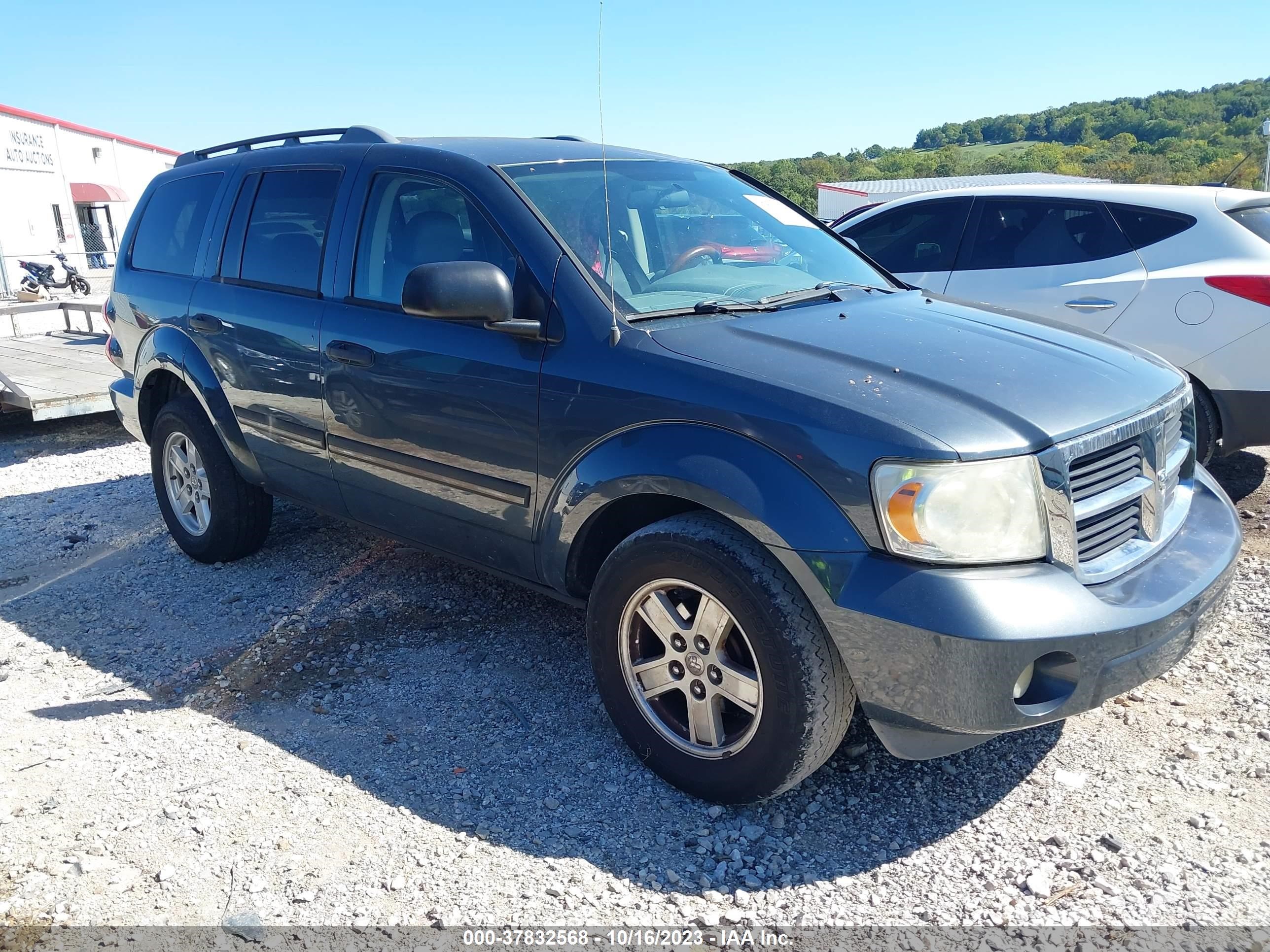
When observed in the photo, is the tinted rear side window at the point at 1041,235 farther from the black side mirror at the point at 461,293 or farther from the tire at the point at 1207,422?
the black side mirror at the point at 461,293

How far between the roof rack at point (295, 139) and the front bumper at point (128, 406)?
1.23 metres

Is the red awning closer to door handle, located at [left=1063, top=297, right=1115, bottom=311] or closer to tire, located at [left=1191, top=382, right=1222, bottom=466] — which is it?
door handle, located at [left=1063, top=297, right=1115, bottom=311]

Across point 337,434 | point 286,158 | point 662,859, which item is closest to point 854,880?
point 662,859

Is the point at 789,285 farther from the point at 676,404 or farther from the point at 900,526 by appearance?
the point at 900,526

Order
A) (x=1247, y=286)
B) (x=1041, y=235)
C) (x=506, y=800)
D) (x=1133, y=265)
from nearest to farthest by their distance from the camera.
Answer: (x=506, y=800) < (x=1247, y=286) < (x=1133, y=265) < (x=1041, y=235)

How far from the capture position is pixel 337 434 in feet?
12.5

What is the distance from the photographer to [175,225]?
4871 mm

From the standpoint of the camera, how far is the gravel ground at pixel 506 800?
8.16 ft

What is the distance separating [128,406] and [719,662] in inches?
158

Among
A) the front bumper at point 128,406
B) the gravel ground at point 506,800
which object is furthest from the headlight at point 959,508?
the front bumper at point 128,406

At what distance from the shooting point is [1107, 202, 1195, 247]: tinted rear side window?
5.19 meters

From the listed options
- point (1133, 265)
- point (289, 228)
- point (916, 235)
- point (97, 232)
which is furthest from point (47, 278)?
point (1133, 265)

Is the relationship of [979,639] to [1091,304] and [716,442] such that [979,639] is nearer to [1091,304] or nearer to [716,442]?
[716,442]

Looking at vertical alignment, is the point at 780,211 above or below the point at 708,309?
above
